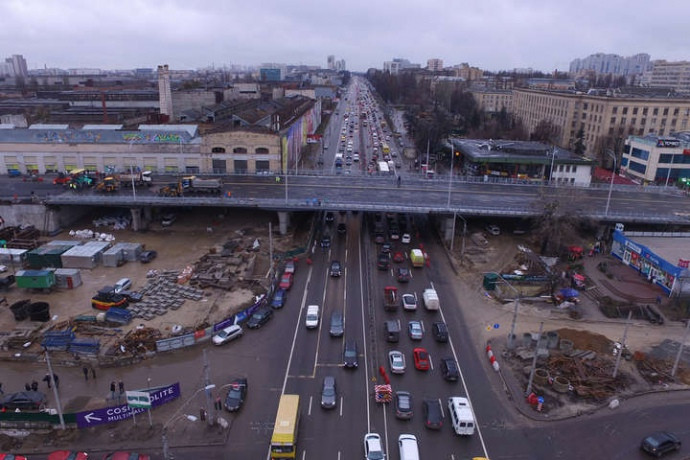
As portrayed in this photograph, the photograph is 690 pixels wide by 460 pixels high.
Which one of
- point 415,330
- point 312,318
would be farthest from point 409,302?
point 312,318

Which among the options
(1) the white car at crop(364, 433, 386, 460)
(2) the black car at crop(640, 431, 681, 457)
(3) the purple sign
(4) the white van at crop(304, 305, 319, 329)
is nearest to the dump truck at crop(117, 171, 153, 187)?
(4) the white van at crop(304, 305, 319, 329)

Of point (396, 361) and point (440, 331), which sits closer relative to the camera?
point (396, 361)

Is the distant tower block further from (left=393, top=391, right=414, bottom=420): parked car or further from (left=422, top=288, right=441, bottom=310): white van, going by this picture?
(left=393, top=391, right=414, bottom=420): parked car

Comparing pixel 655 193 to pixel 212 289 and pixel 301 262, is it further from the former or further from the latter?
pixel 212 289

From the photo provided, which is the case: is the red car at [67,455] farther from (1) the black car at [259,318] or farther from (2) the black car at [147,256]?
(2) the black car at [147,256]

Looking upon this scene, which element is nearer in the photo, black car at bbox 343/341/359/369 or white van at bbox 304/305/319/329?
black car at bbox 343/341/359/369

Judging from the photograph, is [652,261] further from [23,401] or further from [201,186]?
[23,401]

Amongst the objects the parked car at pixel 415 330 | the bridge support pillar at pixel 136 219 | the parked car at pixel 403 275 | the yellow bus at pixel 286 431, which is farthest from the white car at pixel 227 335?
the bridge support pillar at pixel 136 219

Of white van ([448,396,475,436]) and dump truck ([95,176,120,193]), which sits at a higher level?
dump truck ([95,176,120,193])
